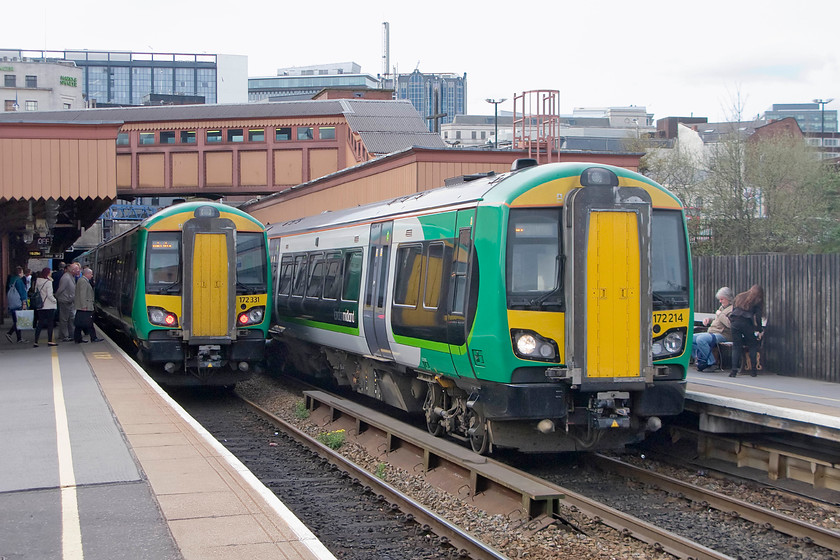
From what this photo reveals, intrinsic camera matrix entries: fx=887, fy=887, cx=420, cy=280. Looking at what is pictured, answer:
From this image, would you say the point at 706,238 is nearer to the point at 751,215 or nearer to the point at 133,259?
the point at 751,215

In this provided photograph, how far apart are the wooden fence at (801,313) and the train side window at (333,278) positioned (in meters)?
7.16

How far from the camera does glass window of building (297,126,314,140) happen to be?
31.8 meters

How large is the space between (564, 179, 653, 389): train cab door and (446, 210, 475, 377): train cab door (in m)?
0.98

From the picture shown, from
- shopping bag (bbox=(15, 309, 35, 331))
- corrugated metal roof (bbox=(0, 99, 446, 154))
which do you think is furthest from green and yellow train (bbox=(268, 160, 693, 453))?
corrugated metal roof (bbox=(0, 99, 446, 154))

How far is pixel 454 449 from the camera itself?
9102mm

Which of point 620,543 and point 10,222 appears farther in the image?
point 10,222

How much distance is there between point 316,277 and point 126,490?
337 inches

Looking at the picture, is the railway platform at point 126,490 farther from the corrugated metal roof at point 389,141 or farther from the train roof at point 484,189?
the corrugated metal roof at point 389,141

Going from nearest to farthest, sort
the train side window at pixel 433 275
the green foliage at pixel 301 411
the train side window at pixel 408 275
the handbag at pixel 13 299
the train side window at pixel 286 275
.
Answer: the train side window at pixel 433 275
the train side window at pixel 408 275
the green foliage at pixel 301 411
the train side window at pixel 286 275
the handbag at pixel 13 299

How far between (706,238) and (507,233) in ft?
87.9

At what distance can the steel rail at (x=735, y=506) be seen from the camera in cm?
677

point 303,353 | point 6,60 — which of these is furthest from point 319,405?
point 6,60

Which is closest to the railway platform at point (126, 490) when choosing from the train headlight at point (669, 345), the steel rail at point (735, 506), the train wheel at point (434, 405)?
the train wheel at point (434, 405)

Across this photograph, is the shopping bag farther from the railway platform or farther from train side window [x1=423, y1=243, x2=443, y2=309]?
train side window [x1=423, y1=243, x2=443, y2=309]
